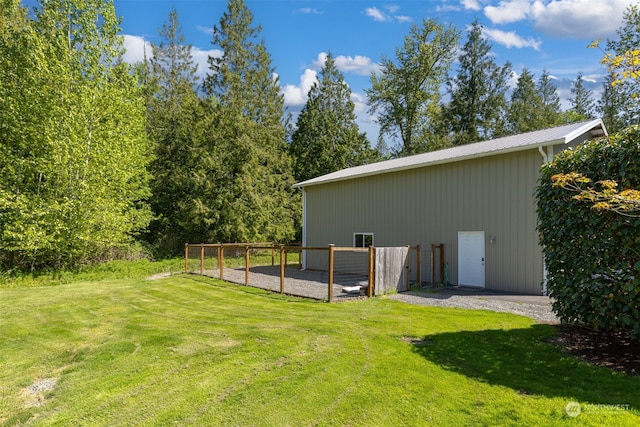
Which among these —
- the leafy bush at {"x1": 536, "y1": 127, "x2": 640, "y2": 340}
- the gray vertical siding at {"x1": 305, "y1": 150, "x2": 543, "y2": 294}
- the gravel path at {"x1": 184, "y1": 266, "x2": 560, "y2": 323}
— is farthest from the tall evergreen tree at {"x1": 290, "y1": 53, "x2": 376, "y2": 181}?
the leafy bush at {"x1": 536, "y1": 127, "x2": 640, "y2": 340}

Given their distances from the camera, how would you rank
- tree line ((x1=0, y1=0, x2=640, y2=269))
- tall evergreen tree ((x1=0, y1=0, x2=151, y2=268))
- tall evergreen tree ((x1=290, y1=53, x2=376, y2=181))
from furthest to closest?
1. tall evergreen tree ((x1=290, y1=53, x2=376, y2=181))
2. tree line ((x1=0, y1=0, x2=640, y2=269))
3. tall evergreen tree ((x1=0, y1=0, x2=151, y2=268))

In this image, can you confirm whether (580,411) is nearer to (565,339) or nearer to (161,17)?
(565,339)

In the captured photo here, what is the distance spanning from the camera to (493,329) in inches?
224

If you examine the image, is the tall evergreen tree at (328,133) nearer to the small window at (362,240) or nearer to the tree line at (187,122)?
the tree line at (187,122)

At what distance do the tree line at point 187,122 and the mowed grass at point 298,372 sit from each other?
7905 millimetres

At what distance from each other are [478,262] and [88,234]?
13050 mm

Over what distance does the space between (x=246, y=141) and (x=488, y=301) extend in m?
16.4

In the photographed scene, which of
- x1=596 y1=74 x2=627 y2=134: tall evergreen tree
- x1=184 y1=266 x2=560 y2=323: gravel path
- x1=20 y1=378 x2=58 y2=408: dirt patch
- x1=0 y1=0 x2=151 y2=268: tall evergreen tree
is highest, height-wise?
x1=596 y1=74 x2=627 y2=134: tall evergreen tree

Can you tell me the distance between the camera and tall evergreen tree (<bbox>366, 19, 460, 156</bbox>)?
27094 mm

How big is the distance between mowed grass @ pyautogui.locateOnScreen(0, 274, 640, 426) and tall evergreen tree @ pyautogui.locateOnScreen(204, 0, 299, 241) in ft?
46.8

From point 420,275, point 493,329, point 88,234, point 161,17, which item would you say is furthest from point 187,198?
point 493,329

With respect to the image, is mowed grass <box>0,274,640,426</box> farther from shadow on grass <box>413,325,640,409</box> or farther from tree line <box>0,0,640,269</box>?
tree line <box>0,0,640,269</box>

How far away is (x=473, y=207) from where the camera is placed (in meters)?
Result: 10.8

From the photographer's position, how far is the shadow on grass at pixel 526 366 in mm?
3473
